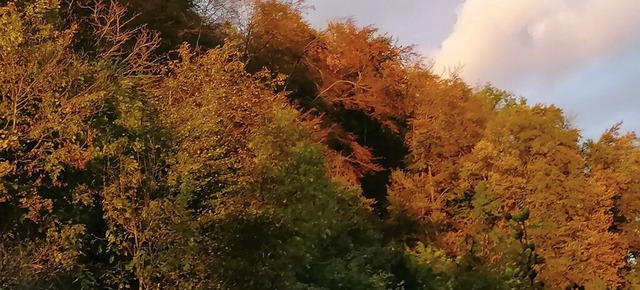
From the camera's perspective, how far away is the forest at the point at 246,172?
1588 centimetres

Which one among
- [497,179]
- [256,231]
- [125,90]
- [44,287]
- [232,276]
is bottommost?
[44,287]

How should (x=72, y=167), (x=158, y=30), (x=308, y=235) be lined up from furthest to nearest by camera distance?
(x=158, y=30), (x=308, y=235), (x=72, y=167)

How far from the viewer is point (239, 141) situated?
18000mm

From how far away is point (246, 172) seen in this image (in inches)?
688

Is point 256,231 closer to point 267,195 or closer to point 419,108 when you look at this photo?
point 267,195

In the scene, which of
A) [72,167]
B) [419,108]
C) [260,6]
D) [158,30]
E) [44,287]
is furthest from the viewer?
[419,108]

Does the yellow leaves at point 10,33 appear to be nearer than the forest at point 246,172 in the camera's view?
Yes

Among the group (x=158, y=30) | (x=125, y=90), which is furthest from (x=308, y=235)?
(x=158, y=30)

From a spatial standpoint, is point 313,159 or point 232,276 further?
point 313,159

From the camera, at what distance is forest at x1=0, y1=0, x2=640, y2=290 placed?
1588 cm

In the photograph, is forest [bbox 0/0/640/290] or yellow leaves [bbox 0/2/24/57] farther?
forest [bbox 0/0/640/290]

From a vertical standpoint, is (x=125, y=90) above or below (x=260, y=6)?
below

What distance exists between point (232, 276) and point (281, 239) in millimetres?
1494

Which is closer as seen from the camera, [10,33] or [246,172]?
[10,33]
